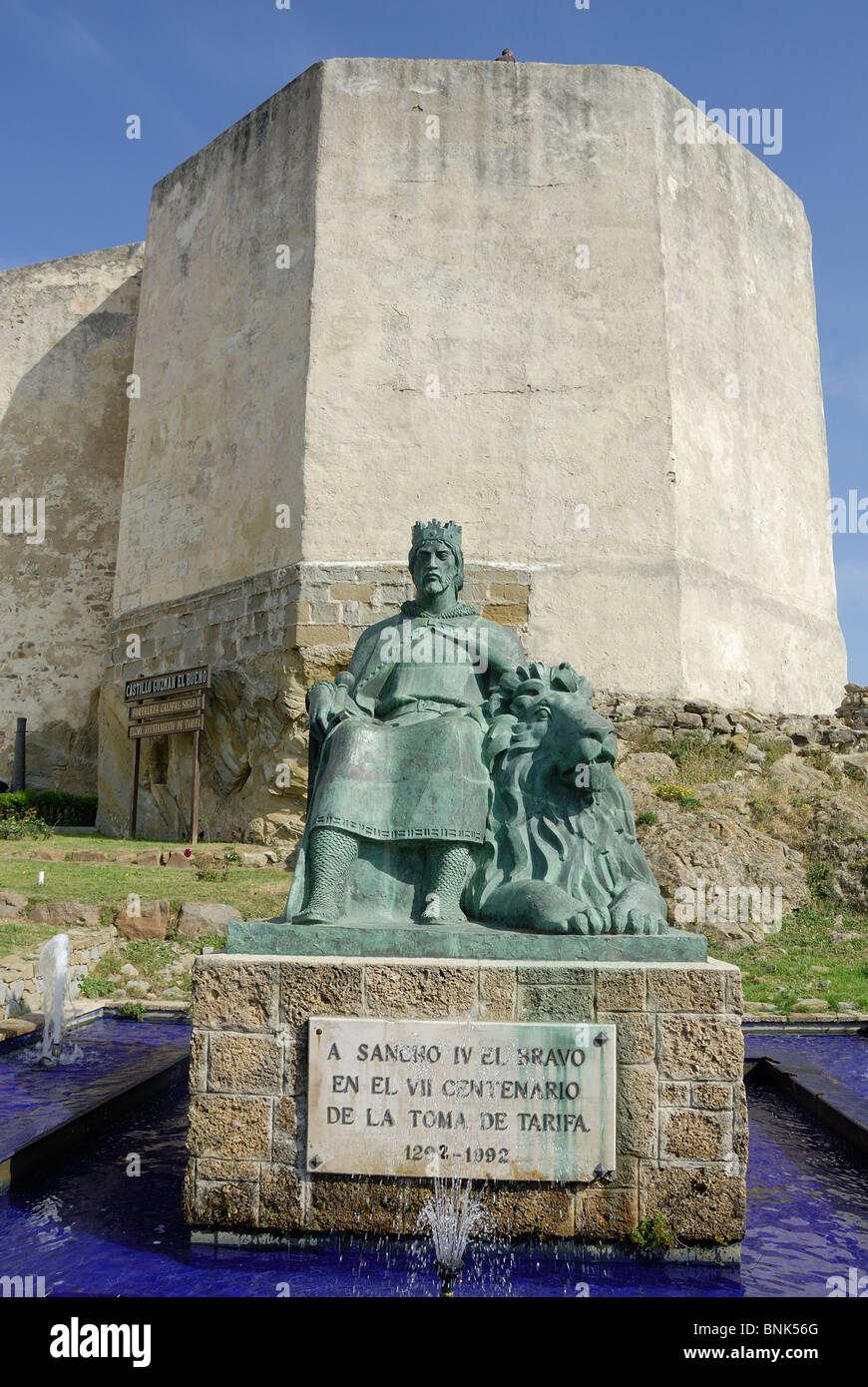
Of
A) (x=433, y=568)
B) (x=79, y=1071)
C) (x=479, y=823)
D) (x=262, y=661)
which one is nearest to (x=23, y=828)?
(x=262, y=661)

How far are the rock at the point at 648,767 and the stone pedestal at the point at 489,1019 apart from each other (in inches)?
294

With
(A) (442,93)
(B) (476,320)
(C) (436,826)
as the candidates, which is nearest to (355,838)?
(C) (436,826)

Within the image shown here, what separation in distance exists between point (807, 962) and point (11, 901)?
18.7 feet

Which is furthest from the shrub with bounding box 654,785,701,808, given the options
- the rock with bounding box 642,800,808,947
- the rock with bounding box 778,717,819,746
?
the rock with bounding box 778,717,819,746

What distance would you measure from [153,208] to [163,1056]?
13.8 meters

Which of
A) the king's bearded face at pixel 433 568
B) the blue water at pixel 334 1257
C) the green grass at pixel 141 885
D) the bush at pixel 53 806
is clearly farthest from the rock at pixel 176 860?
the blue water at pixel 334 1257

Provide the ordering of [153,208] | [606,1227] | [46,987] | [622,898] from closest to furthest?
1. [606,1227]
2. [622,898]
3. [46,987]
4. [153,208]

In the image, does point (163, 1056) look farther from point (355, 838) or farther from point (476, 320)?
point (476, 320)

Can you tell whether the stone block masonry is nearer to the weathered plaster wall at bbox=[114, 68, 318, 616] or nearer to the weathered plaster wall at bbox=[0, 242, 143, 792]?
the weathered plaster wall at bbox=[114, 68, 318, 616]

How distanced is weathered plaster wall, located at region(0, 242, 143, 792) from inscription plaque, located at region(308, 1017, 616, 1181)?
1455cm

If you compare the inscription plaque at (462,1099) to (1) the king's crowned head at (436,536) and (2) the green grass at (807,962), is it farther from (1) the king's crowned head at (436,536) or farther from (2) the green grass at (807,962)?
(2) the green grass at (807,962)

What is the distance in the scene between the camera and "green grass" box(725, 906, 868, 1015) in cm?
715

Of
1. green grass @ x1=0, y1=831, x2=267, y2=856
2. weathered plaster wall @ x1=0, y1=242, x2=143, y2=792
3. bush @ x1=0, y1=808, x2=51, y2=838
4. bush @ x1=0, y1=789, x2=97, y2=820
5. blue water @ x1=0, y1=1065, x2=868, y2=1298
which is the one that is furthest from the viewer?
weathered plaster wall @ x1=0, y1=242, x2=143, y2=792

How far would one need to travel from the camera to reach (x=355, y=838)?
378cm
